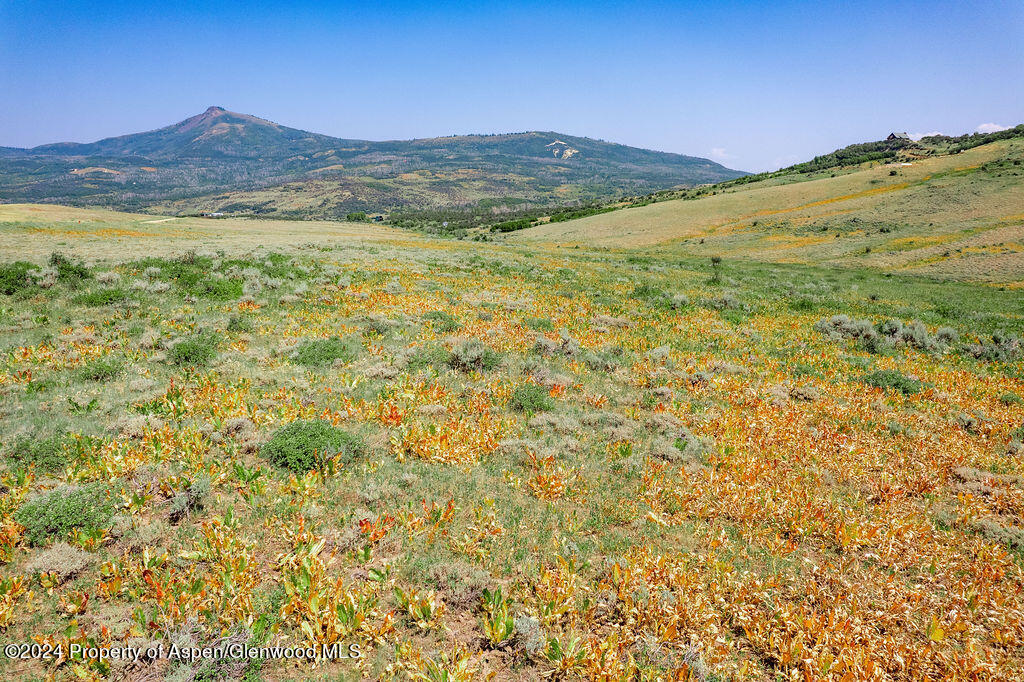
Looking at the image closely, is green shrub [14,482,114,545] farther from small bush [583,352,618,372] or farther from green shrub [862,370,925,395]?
green shrub [862,370,925,395]

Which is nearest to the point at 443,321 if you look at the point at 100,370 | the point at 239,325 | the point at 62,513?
the point at 239,325

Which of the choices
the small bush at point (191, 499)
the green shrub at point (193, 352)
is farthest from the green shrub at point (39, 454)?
the green shrub at point (193, 352)

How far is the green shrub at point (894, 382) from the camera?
11.6 meters

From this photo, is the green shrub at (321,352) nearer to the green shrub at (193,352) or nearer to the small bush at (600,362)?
the green shrub at (193,352)

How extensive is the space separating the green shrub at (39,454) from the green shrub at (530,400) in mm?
7733

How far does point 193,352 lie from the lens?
1127cm

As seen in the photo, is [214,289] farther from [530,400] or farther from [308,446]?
[530,400]

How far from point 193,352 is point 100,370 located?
1.80m

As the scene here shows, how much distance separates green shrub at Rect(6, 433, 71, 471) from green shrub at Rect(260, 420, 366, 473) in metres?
2.88

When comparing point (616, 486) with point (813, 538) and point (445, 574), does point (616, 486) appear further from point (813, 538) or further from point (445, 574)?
point (445, 574)

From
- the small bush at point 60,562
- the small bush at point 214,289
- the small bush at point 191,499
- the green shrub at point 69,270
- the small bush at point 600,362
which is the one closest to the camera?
the small bush at point 60,562

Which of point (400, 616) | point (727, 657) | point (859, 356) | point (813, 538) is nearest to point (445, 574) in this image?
point (400, 616)

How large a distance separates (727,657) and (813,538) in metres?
2.82

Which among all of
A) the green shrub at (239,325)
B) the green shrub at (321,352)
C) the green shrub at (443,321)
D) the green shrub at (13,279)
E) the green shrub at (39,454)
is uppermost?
the green shrub at (13,279)
